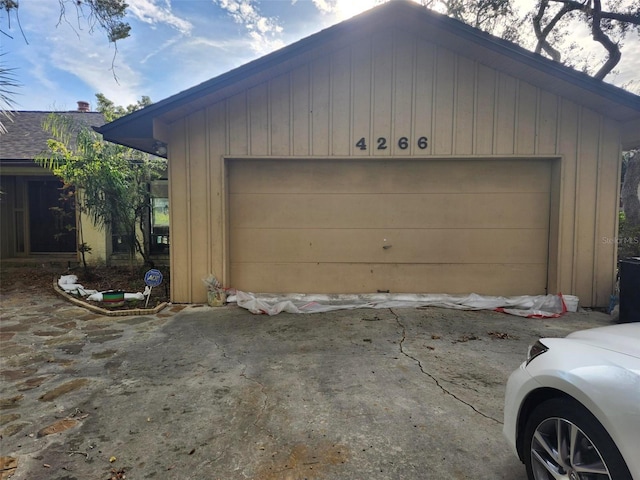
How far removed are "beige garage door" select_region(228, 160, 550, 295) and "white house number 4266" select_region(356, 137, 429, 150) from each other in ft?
0.99

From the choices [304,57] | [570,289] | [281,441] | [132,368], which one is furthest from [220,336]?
[570,289]

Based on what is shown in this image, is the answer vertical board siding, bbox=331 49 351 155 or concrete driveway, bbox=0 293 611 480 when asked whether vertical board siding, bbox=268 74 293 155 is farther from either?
concrete driveway, bbox=0 293 611 480

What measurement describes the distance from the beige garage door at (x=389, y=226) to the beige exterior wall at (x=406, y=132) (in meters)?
0.29

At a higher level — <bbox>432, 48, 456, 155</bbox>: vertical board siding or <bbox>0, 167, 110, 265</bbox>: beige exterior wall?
<bbox>432, 48, 456, 155</bbox>: vertical board siding

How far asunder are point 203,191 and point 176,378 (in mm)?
3500

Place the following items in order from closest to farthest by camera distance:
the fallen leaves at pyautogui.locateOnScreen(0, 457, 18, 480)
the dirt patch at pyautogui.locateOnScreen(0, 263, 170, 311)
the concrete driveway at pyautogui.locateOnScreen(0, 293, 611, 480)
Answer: the fallen leaves at pyautogui.locateOnScreen(0, 457, 18, 480) < the concrete driveway at pyautogui.locateOnScreen(0, 293, 611, 480) < the dirt patch at pyautogui.locateOnScreen(0, 263, 170, 311)

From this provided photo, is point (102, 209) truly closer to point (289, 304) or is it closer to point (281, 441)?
point (289, 304)

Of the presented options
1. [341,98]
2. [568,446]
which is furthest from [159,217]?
[568,446]

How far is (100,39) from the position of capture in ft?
16.7

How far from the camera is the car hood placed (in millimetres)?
1718

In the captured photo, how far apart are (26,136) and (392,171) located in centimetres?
1050

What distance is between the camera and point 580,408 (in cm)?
160

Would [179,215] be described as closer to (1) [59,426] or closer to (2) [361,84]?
(2) [361,84]

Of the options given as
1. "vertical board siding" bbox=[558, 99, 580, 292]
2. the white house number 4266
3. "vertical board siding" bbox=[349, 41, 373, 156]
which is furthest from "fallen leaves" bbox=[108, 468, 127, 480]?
"vertical board siding" bbox=[558, 99, 580, 292]
